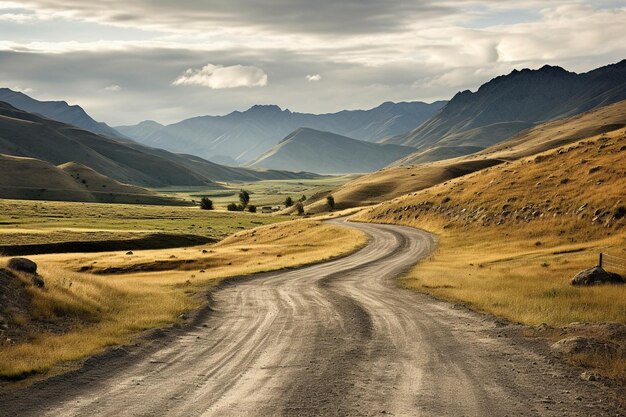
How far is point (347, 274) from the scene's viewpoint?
4541cm

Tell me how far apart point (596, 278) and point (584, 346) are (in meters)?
17.3

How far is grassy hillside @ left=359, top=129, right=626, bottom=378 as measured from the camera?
2798cm

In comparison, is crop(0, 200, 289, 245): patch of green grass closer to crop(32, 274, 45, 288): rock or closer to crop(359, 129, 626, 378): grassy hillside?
crop(359, 129, 626, 378): grassy hillside

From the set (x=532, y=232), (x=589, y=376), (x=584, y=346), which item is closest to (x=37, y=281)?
(x=589, y=376)

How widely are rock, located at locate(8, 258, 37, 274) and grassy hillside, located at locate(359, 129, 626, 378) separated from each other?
2257 cm

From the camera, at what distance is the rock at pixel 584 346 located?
17.8 metres

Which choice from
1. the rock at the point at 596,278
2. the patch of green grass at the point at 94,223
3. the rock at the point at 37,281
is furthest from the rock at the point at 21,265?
the patch of green grass at the point at 94,223

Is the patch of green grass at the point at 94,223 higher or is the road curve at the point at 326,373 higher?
the road curve at the point at 326,373

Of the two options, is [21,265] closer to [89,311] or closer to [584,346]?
[89,311]

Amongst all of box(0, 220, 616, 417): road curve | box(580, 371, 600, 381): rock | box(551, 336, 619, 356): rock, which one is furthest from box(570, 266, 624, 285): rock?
box(580, 371, 600, 381): rock

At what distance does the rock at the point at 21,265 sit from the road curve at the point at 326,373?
Answer: 874 centimetres

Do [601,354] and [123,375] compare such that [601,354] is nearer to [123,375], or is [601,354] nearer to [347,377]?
[347,377]

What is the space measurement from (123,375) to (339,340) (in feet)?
26.8

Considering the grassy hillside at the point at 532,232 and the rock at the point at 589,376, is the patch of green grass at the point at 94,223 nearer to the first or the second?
the grassy hillside at the point at 532,232
